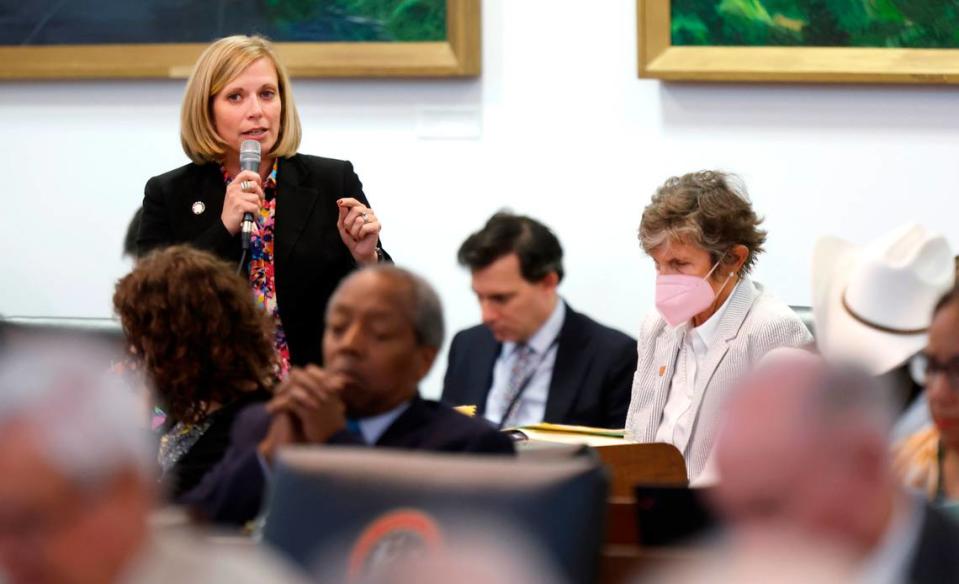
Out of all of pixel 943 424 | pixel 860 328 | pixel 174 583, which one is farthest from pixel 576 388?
pixel 174 583

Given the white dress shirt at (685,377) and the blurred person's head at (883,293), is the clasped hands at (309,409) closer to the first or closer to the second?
the blurred person's head at (883,293)

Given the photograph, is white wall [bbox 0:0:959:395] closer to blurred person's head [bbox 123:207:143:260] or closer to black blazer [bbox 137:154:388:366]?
blurred person's head [bbox 123:207:143:260]

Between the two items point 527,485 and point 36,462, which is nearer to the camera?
point 36,462

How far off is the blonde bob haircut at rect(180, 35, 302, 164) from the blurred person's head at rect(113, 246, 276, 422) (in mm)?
1066

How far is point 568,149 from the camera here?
21.4ft

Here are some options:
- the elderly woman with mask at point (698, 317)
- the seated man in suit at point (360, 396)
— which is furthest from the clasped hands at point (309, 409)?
the elderly woman with mask at point (698, 317)

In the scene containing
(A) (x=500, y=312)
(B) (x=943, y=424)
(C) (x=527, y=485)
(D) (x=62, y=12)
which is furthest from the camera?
(D) (x=62, y=12)

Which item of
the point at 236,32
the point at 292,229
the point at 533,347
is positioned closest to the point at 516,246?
the point at 533,347

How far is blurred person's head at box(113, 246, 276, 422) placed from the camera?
3895 mm

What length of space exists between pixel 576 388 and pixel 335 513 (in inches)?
80.5

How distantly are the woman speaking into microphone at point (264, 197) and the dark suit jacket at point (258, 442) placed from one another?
1338mm

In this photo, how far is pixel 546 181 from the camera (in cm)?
655

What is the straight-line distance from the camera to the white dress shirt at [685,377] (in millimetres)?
4855

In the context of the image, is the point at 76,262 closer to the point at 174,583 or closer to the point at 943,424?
the point at 943,424
